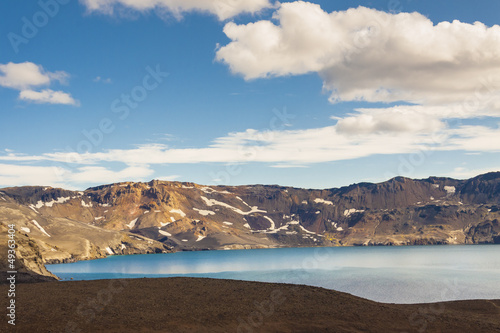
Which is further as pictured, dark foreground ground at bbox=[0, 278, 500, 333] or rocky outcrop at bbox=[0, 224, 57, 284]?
rocky outcrop at bbox=[0, 224, 57, 284]

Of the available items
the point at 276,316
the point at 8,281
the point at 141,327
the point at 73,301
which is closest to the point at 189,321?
the point at 141,327

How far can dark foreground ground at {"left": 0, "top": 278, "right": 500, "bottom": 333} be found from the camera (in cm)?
3422

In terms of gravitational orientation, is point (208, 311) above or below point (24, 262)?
above

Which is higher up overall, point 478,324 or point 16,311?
point 16,311

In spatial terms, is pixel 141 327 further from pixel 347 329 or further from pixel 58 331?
pixel 347 329

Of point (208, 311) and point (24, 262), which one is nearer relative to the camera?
point (208, 311)

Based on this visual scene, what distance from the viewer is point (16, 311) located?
35.4 metres

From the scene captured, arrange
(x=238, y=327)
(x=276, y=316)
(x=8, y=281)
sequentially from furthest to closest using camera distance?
1. (x=8, y=281)
2. (x=276, y=316)
3. (x=238, y=327)

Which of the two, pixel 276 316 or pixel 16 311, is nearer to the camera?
pixel 16 311

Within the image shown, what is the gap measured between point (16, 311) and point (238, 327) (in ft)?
63.5

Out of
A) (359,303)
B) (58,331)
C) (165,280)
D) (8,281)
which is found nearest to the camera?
(58,331)

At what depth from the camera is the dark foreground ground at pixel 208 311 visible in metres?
34.2

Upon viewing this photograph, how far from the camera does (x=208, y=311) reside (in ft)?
126

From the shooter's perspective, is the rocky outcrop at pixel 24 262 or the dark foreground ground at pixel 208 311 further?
the rocky outcrop at pixel 24 262
